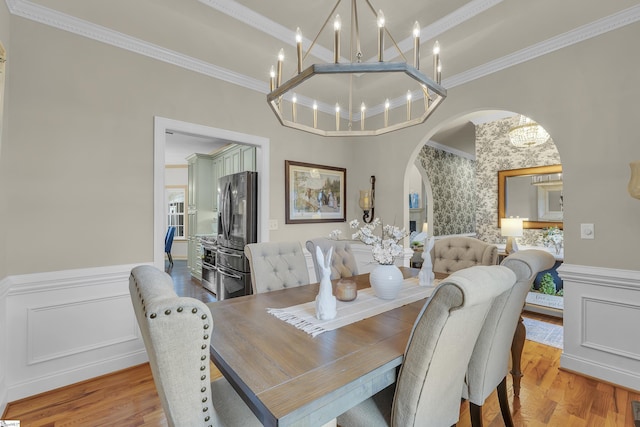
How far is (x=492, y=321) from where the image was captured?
4.46 feet

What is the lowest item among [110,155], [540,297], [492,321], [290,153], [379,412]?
[540,297]

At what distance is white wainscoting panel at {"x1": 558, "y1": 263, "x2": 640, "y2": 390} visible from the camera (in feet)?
6.73

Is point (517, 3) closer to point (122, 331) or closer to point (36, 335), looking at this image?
point (122, 331)

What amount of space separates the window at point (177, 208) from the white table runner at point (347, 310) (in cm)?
736

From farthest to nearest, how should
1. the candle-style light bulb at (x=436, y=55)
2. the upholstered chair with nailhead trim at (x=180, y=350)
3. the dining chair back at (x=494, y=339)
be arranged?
1. the candle-style light bulb at (x=436, y=55)
2. the dining chair back at (x=494, y=339)
3. the upholstered chair with nailhead trim at (x=180, y=350)

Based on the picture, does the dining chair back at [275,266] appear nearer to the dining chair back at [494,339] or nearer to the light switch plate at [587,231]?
the dining chair back at [494,339]

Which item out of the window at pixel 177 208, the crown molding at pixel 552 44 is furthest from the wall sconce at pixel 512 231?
the window at pixel 177 208

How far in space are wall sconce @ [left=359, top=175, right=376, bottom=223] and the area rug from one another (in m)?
2.13

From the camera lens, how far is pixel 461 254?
2.66 metres

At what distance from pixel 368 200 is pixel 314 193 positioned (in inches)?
27.4

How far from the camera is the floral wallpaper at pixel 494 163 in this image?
4.40m

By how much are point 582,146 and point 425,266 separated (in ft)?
5.22

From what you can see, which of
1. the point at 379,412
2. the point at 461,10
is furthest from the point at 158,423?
the point at 461,10

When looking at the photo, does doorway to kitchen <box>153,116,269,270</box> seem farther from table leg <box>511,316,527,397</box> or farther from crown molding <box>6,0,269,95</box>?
table leg <box>511,316,527,397</box>
